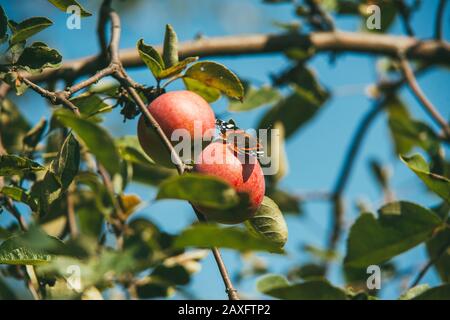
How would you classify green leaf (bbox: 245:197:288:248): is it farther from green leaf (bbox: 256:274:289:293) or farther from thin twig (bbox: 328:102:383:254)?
thin twig (bbox: 328:102:383:254)

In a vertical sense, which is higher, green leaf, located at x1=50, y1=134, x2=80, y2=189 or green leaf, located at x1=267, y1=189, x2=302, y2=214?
green leaf, located at x1=267, y1=189, x2=302, y2=214

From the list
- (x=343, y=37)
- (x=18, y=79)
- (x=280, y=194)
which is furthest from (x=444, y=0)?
(x=18, y=79)

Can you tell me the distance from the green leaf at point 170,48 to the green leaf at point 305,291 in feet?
1.36

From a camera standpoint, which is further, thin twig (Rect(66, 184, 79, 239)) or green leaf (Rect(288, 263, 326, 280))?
green leaf (Rect(288, 263, 326, 280))

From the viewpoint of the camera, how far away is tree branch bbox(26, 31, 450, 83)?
160cm

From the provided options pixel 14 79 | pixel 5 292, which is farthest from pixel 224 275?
pixel 5 292

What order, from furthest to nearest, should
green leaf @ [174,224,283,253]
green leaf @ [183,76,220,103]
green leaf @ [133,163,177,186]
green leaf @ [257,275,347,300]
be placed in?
green leaf @ [133,163,177,186] → green leaf @ [183,76,220,103] → green leaf @ [257,275,347,300] → green leaf @ [174,224,283,253]

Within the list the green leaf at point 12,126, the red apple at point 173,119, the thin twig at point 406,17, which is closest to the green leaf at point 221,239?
the red apple at point 173,119

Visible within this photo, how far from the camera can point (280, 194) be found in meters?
2.13

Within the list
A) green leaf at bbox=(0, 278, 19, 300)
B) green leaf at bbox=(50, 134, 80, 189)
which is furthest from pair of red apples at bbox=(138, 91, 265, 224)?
green leaf at bbox=(0, 278, 19, 300)

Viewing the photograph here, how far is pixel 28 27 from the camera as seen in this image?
1058 millimetres

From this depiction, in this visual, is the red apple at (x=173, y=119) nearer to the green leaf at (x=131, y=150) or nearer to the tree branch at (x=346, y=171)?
the green leaf at (x=131, y=150)

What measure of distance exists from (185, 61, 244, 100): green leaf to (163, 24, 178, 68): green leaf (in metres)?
0.04
